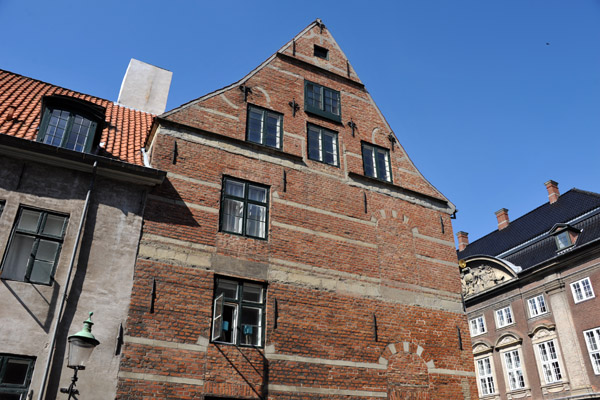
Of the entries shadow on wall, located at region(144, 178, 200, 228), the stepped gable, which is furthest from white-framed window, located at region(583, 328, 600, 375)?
shadow on wall, located at region(144, 178, 200, 228)

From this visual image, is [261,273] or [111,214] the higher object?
[111,214]

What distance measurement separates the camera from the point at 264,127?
39.2 feet

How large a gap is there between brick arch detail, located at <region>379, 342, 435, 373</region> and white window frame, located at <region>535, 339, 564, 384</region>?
1673 cm

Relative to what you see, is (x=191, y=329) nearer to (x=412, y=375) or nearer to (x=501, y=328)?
(x=412, y=375)

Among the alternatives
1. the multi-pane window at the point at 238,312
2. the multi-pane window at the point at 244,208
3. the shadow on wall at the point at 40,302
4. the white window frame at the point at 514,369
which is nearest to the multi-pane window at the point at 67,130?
the shadow on wall at the point at 40,302

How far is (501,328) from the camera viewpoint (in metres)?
27.7

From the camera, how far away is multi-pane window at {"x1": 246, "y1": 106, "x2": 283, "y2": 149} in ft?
38.5

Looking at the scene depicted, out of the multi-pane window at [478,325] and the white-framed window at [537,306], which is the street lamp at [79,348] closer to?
the white-framed window at [537,306]

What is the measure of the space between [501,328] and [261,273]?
2265 centimetres

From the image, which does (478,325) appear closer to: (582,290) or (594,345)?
(582,290)

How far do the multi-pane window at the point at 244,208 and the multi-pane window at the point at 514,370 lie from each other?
21691 mm

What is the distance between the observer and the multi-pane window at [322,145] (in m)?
12.3

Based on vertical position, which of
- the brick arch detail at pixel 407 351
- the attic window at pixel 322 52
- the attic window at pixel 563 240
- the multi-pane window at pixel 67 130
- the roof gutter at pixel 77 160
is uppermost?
the attic window at pixel 322 52

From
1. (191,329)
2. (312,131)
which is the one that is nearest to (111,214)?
(191,329)
